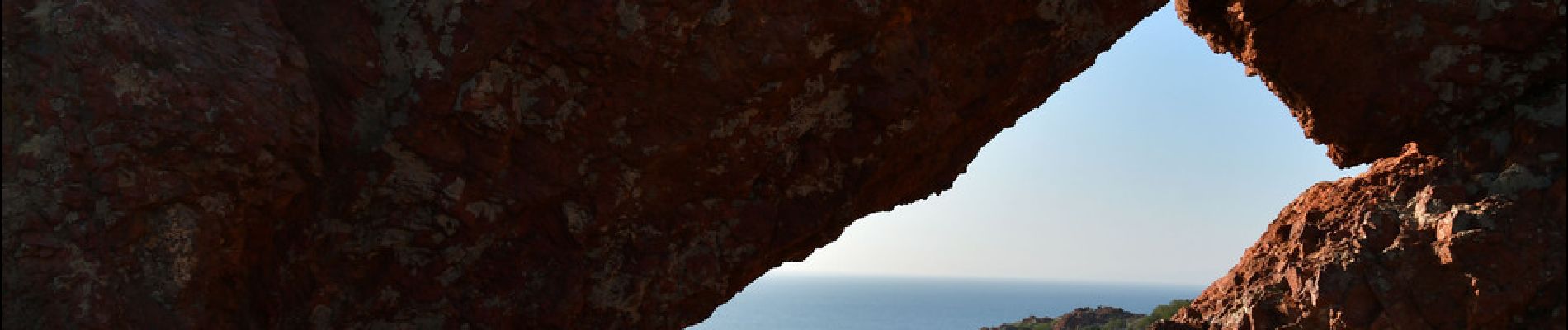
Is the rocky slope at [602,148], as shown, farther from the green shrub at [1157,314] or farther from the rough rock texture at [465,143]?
the green shrub at [1157,314]

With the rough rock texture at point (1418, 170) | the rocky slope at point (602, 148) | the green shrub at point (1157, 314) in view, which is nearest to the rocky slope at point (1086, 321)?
the green shrub at point (1157, 314)

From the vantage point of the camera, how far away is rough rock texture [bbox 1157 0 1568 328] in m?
5.23

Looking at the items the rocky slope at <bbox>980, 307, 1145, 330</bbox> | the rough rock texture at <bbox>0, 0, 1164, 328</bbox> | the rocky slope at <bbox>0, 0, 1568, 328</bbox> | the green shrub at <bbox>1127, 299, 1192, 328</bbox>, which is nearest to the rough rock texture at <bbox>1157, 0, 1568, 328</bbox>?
the rocky slope at <bbox>0, 0, 1568, 328</bbox>

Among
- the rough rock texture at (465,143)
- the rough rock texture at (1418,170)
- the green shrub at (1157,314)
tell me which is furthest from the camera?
the green shrub at (1157,314)

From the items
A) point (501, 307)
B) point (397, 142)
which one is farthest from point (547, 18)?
point (501, 307)

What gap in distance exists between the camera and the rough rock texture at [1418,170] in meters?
5.23

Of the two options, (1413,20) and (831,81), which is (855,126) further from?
(1413,20)

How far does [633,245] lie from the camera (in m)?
5.48

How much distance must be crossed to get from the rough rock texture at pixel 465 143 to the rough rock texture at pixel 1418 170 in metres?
1.15

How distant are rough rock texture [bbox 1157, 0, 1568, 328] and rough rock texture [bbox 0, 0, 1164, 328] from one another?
3.78 feet

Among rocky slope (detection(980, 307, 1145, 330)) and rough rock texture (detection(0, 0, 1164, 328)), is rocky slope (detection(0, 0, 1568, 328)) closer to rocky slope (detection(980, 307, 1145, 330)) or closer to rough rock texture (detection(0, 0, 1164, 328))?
rough rock texture (detection(0, 0, 1164, 328))

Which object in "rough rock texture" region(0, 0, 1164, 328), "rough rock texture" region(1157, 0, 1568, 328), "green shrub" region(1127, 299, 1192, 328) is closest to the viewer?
"rough rock texture" region(0, 0, 1164, 328)

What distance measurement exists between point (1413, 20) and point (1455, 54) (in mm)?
271

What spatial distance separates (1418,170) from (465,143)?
497cm
